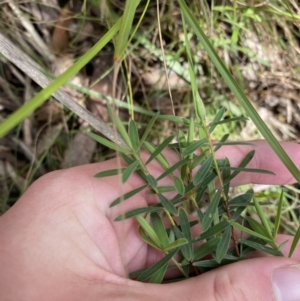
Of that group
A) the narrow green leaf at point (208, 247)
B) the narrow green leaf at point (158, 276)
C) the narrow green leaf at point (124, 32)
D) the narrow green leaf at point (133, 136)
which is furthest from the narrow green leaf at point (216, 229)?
the narrow green leaf at point (124, 32)

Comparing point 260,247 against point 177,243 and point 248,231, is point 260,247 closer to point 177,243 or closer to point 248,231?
point 248,231

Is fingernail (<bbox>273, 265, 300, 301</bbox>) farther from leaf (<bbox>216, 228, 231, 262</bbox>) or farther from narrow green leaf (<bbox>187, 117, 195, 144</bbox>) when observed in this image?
narrow green leaf (<bbox>187, 117, 195, 144</bbox>)

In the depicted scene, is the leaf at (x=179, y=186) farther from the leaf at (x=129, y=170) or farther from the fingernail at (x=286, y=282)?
the fingernail at (x=286, y=282)

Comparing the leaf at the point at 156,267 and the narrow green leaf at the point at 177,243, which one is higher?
the narrow green leaf at the point at 177,243

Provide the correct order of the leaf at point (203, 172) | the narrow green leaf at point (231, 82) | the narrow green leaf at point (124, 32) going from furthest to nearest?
the leaf at point (203, 172)
the narrow green leaf at point (231, 82)
the narrow green leaf at point (124, 32)

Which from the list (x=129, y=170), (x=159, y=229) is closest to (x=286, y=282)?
(x=159, y=229)

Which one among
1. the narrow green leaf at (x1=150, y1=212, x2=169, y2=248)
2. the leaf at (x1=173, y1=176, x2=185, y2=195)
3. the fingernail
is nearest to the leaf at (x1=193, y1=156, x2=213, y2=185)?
the leaf at (x1=173, y1=176, x2=185, y2=195)
